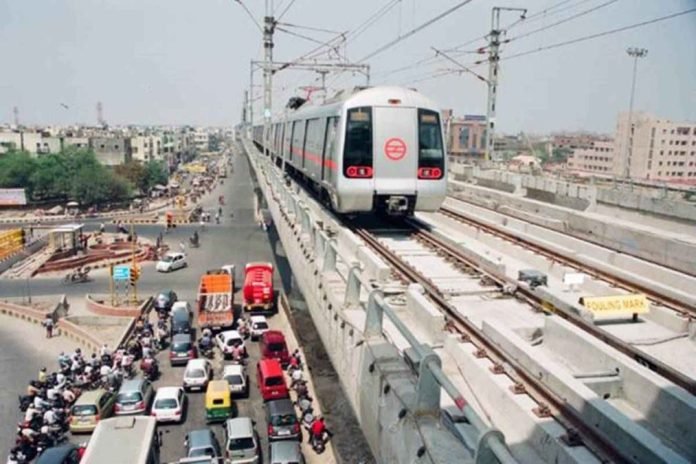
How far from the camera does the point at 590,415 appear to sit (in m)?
4.58

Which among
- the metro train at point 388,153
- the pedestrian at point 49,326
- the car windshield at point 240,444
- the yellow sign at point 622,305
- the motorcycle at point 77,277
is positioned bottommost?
the pedestrian at point 49,326

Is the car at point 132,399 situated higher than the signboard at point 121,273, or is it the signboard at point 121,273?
the signboard at point 121,273

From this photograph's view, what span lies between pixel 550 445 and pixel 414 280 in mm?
4681

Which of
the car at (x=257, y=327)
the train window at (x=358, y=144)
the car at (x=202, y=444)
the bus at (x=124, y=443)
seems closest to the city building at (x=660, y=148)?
the car at (x=257, y=327)

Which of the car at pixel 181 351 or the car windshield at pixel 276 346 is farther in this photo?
the car at pixel 181 351

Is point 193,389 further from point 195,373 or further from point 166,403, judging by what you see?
point 166,403

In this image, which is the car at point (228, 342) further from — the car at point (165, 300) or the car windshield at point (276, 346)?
the car at point (165, 300)

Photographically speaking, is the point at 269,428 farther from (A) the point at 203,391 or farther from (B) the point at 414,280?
(B) the point at 414,280

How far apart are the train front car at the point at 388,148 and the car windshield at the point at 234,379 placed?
7936 millimetres

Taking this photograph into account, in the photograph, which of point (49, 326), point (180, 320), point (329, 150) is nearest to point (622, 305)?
point (329, 150)

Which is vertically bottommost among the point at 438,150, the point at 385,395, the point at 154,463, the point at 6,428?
the point at 6,428

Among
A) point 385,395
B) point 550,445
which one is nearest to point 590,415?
point 550,445

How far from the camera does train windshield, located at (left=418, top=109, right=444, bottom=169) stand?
12.4 metres

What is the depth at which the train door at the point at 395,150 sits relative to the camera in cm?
1217
